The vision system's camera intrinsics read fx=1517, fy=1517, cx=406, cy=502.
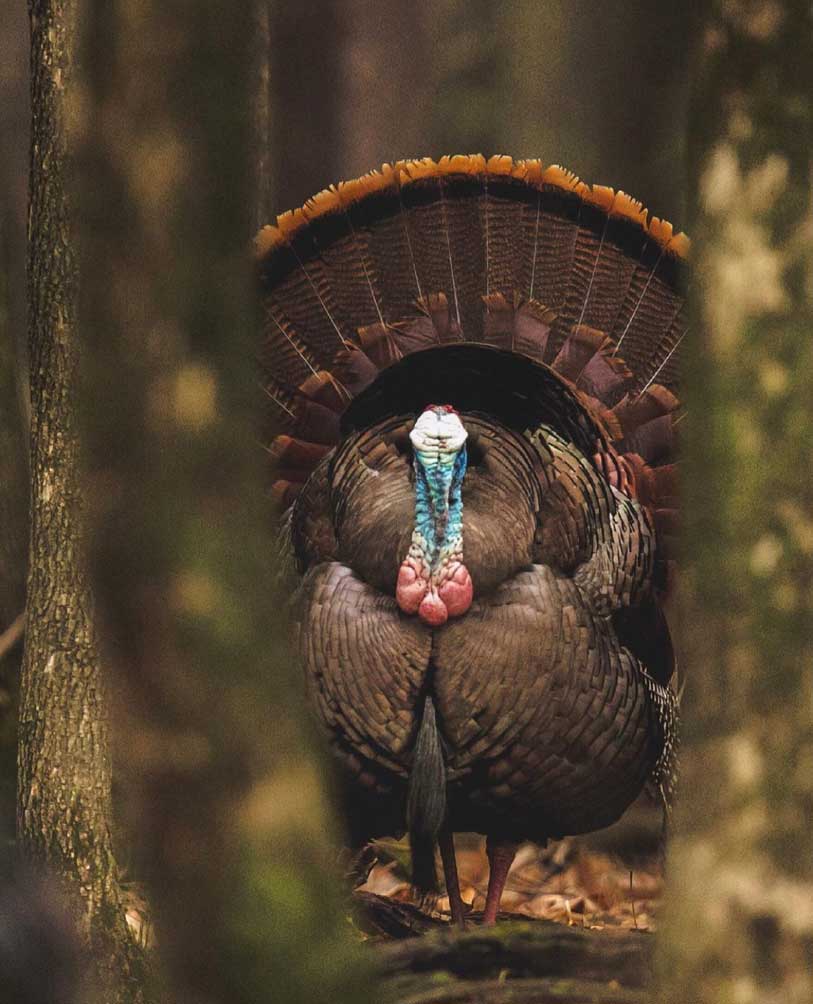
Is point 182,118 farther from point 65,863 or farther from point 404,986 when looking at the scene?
point 65,863

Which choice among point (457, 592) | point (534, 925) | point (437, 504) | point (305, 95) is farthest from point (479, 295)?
point (305, 95)

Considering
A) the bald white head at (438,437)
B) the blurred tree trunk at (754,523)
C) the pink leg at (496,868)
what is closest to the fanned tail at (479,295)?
the bald white head at (438,437)

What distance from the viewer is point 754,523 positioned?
5.52ft

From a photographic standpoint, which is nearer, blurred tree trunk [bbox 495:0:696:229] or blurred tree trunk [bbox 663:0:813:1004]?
blurred tree trunk [bbox 663:0:813:1004]

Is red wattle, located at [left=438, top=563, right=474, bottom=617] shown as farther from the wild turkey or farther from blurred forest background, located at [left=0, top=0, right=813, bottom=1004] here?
blurred forest background, located at [left=0, top=0, right=813, bottom=1004]

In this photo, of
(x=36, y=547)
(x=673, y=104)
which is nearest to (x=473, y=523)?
(x=36, y=547)

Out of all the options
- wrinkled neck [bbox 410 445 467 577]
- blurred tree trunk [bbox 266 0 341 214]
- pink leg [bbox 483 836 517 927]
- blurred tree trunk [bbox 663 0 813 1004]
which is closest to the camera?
blurred tree trunk [bbox 663 0 813 1004]

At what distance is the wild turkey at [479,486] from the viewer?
397 cm

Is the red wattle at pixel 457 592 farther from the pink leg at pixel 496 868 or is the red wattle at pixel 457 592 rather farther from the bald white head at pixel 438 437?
the pink leg at pixel 496 868

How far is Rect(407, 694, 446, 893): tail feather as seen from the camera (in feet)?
13.0

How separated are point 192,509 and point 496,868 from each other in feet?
11.2

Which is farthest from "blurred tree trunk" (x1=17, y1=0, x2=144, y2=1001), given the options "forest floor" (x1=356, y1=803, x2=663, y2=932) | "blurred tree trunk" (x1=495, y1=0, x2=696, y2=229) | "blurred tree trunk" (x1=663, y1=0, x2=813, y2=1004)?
"blurred tree trunk" (x1=495, y1=0, x2=696, y2=229)

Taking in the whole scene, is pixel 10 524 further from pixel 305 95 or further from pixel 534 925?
pixel 305 95

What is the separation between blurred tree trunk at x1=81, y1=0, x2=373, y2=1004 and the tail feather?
8.25ft
